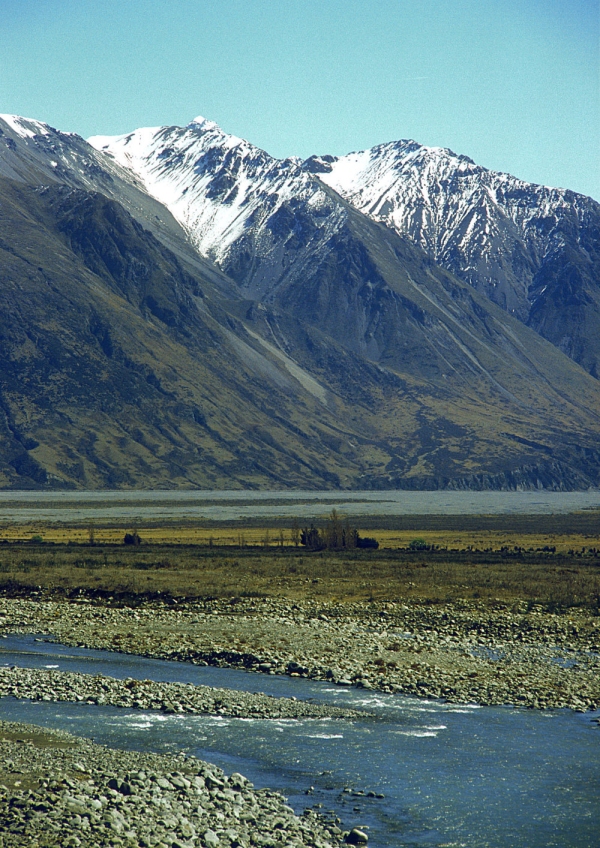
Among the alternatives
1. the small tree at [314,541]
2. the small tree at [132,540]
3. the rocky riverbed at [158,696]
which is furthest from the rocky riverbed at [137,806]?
the small tree at [132,540]

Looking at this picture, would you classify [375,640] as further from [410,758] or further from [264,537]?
[264,537]

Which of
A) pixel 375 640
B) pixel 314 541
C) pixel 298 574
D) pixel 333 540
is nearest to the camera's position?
pixel 375 640

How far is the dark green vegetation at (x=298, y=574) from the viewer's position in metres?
60.9

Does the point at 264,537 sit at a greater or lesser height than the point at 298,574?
lesser

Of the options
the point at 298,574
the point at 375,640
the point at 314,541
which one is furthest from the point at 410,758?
the point at 314,541

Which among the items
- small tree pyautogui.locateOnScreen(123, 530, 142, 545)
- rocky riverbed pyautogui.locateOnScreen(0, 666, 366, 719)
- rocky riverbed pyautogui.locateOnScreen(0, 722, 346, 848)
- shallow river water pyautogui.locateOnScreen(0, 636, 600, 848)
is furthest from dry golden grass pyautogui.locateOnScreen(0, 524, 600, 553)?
rocky riverbed pyautogui.locateOnScreen(0, 722, 346, 848)

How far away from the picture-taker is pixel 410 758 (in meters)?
28.2

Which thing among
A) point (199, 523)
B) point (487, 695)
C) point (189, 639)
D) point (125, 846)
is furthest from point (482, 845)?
point (199, 523)

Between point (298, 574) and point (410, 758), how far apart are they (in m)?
43.4

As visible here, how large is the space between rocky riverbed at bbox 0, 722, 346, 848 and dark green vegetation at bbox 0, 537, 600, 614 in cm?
3283

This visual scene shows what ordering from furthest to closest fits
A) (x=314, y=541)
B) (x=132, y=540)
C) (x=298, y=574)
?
(x=132, y=540) → (x=314, y=541) → (x=298, y=574)

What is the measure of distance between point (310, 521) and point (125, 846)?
381 ft

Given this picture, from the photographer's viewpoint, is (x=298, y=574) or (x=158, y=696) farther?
(x=298, y=574)

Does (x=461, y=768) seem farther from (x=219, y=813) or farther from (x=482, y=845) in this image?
(x=219, y=813)
